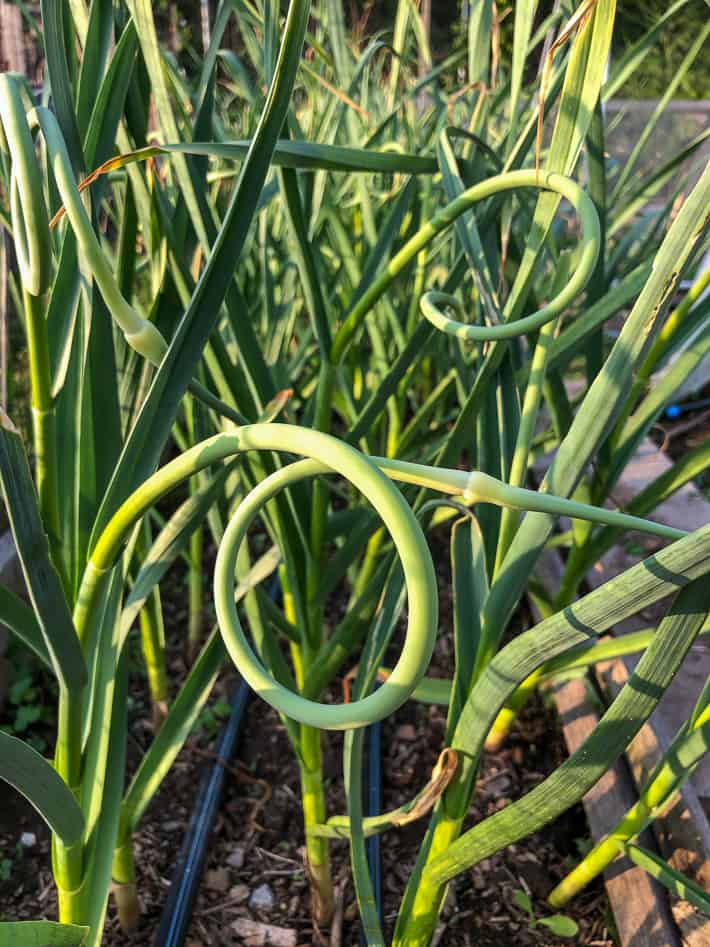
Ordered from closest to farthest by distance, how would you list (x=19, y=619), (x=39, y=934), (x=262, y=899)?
(x=39, y=934)
(x=19, y=619)
(x=262, y=899)

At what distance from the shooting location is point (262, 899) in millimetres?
870

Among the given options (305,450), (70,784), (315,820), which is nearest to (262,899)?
(315,820)

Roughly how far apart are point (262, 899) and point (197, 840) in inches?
3.8

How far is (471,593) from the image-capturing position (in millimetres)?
573

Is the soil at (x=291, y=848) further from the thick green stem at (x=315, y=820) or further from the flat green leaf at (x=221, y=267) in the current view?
the flat green leaf at (x=221, y=267)

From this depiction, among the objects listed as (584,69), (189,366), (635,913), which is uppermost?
(584,69)

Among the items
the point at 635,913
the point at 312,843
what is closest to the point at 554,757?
the point at 635,913

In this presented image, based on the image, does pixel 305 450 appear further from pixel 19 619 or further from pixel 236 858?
pixel 236 858

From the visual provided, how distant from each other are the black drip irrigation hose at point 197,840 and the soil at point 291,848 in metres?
0.03

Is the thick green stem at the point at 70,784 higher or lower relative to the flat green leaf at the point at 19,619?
lower

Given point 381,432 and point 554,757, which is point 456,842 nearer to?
point 554,757

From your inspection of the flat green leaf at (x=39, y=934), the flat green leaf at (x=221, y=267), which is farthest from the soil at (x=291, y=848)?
the flat green leaf at (x=221, y=267)

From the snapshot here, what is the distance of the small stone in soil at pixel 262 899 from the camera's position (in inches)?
33.9

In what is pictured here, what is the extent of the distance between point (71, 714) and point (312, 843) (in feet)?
1.20
